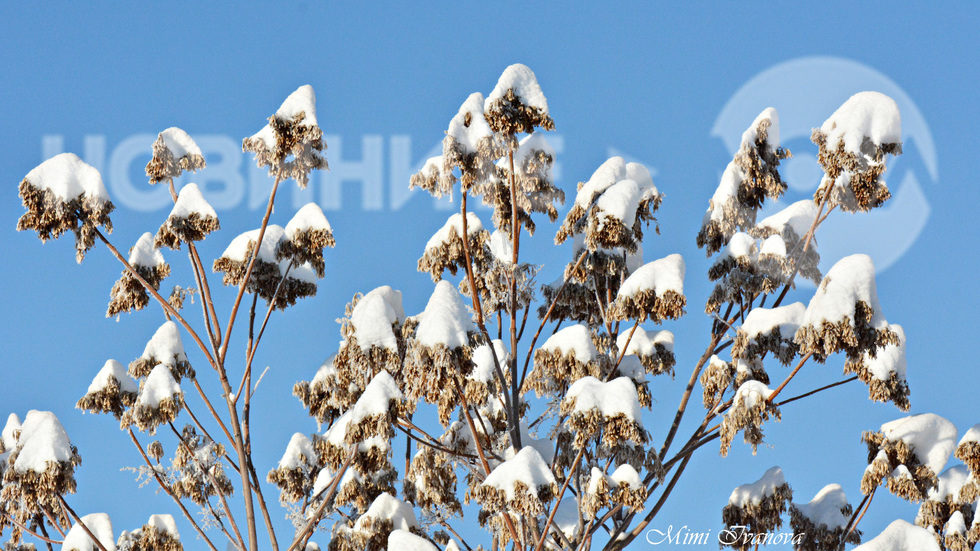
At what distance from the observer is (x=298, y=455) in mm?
15469

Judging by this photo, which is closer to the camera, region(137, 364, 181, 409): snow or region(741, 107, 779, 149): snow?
region(137, 364, 181, 409): snow

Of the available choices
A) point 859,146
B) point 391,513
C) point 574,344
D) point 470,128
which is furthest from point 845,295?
point 391,513

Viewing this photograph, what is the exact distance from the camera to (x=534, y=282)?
12859 mm

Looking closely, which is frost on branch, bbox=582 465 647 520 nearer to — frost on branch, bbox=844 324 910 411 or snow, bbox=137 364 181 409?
frost on branch, bbox=844 324 910 411

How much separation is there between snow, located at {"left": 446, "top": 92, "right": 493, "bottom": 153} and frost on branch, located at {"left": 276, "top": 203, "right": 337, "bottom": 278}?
2.33 m

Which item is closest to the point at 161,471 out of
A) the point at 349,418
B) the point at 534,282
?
the point at 349,418

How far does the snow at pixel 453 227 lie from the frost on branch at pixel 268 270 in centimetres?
194

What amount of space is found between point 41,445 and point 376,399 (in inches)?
221

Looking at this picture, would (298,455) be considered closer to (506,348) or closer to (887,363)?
(506,348)

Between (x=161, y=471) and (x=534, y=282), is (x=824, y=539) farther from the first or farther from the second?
(x=161, y=471)

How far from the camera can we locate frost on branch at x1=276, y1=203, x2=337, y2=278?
1316 centimetres

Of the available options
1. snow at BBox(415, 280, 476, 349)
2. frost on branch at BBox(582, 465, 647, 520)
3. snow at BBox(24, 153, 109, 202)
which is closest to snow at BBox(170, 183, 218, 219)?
snow at BBox(24, 153, 109, 202)

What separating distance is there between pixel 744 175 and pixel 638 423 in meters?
4.48

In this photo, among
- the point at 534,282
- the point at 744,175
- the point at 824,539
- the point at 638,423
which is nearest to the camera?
the point at 638,423
